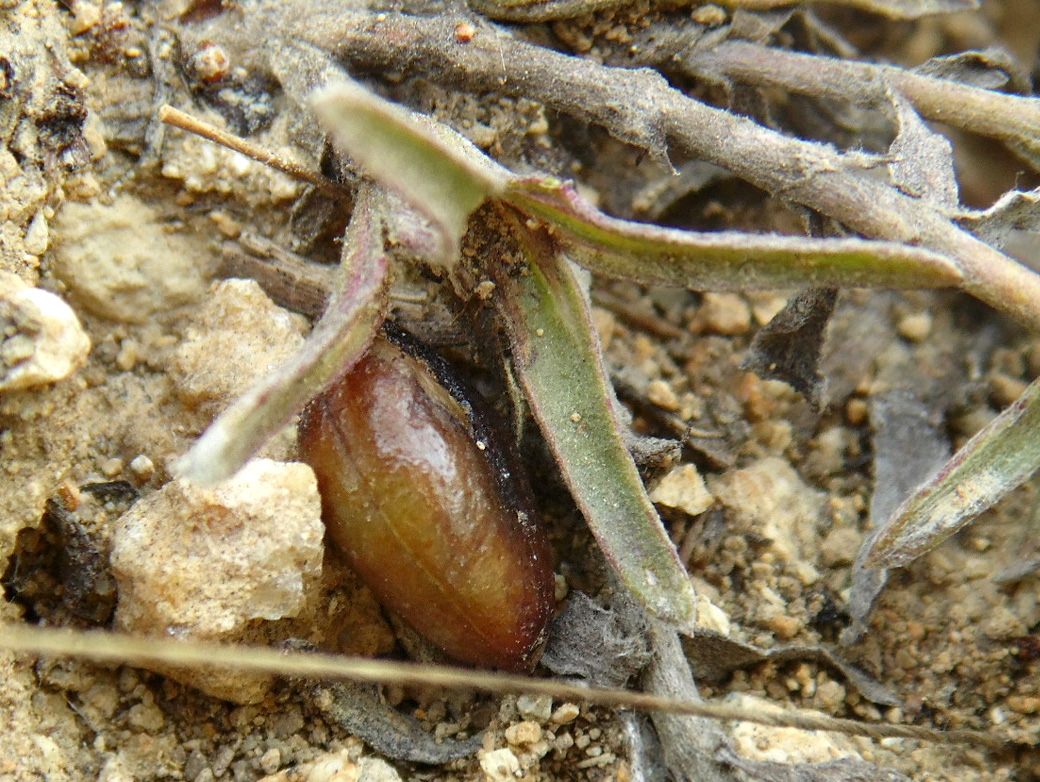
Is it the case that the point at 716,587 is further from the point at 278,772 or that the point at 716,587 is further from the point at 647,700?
the point at 278,772

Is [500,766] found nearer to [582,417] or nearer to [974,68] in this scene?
[582,417]

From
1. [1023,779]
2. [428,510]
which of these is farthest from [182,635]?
[1023,779]

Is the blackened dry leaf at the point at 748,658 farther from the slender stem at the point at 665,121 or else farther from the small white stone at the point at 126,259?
the small white stone at the point at 126,259

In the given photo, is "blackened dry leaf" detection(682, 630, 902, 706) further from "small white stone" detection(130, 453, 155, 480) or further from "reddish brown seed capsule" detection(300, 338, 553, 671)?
"small white stone" detection(130, 453, 155, 480)

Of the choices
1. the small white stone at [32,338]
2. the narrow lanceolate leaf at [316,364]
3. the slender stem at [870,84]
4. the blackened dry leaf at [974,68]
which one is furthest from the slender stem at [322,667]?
the blackened dry leaf at [974,68]

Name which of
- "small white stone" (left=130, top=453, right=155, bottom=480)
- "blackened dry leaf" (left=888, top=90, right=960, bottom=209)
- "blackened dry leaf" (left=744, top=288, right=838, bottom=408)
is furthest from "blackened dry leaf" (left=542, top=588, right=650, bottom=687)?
"blackened dry leaf" (left=888, top=90, right=960, bottom=209)

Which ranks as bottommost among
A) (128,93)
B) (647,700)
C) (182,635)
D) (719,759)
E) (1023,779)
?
(1023,779)
